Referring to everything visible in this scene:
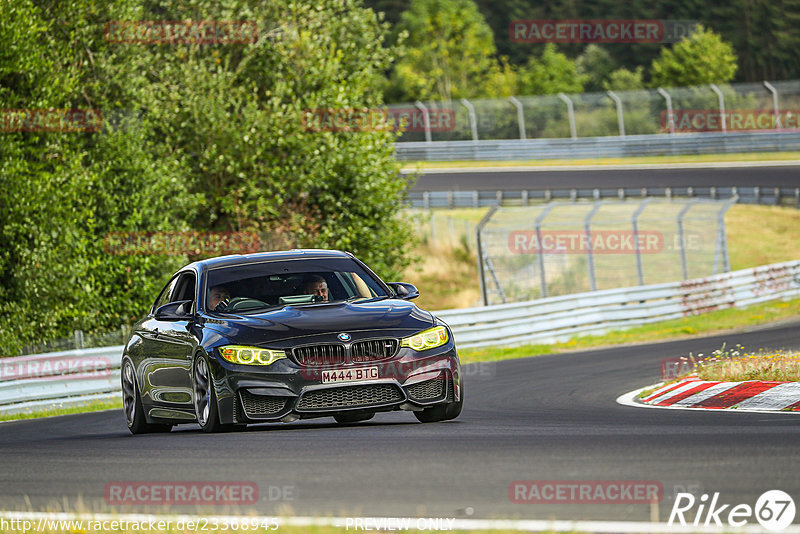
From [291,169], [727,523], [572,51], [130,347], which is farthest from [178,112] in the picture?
[572,51]

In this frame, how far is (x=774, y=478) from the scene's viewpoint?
6.06 m

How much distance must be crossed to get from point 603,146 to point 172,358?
42917mm

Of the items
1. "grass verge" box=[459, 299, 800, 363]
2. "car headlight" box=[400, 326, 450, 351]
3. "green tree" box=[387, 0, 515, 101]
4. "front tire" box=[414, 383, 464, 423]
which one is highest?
"green tree" box=[387, 0, 515, 101]

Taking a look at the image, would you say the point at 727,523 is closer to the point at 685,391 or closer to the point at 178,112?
the point at 685,391

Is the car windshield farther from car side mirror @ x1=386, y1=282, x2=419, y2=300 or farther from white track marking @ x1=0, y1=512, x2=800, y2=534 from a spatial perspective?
white track marking @ x1=0, y1=512, x2=800, y2=534

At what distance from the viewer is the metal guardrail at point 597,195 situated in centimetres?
4050

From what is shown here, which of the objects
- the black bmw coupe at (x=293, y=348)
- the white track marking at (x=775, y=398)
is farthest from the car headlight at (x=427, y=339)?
the white track marking at (x=775, y=398)

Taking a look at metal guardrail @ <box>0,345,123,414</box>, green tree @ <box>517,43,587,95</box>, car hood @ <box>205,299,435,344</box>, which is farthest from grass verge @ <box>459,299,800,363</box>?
green tree @ <box>517,43,587,95</box>

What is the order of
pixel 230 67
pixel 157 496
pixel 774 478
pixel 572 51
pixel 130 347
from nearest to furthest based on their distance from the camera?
1. pixel 774 478
2. pixel 157 496
3. pixel 130 347
4. pixel 230 67
5. pixel 572 51

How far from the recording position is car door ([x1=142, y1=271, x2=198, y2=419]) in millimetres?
10227

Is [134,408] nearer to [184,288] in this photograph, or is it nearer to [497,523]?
[184,288]

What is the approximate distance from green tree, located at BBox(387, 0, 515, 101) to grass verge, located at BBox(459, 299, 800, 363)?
49785 millimetres

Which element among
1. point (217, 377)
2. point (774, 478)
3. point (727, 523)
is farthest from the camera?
point (217, 377)

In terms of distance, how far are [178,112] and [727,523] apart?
24451 mm
